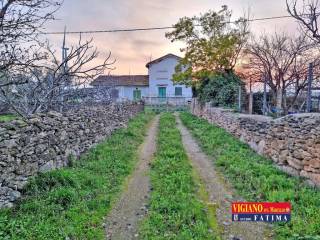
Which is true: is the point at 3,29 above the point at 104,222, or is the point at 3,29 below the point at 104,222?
above

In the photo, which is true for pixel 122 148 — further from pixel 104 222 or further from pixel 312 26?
pixel 312 26

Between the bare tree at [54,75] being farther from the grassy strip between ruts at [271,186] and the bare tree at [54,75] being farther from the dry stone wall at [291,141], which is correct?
the dry stone wall at [291,141]

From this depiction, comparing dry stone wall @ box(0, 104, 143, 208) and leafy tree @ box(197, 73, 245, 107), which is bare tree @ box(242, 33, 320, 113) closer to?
leafy tree @ box(197, 73, 245, 107)

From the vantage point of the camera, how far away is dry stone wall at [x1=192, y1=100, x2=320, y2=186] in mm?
6308

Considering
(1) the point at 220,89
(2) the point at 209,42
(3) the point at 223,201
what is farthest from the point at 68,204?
(2) the point at 209,42

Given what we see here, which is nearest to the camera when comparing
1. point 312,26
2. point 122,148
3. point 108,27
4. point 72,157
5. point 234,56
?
point 72,157

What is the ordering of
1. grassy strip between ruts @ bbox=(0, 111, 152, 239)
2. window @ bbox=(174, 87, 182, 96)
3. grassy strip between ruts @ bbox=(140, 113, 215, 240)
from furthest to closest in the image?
window @ bbox=(174, 87, 182, 96) → grassy strip between ruts @ bbox=(140, 113, 215, 240) → grassy strip between ruts @ bbox=(0, 111, 152, 239)

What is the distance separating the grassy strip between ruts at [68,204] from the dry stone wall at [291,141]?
3956 mm

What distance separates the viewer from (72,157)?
25.0ft

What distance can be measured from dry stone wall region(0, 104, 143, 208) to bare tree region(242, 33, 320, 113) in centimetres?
1014

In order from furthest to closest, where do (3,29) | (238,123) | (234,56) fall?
(234,56) < (238,123) < (3,29)

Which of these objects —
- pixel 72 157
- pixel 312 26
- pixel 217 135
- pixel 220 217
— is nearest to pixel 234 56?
pixel 217 135

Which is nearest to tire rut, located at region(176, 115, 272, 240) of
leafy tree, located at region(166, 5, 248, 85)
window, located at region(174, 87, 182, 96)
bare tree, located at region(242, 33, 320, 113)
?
bare tree, located at region(242, 33, 320, 113)

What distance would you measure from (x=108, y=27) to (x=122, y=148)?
9.24 meters
